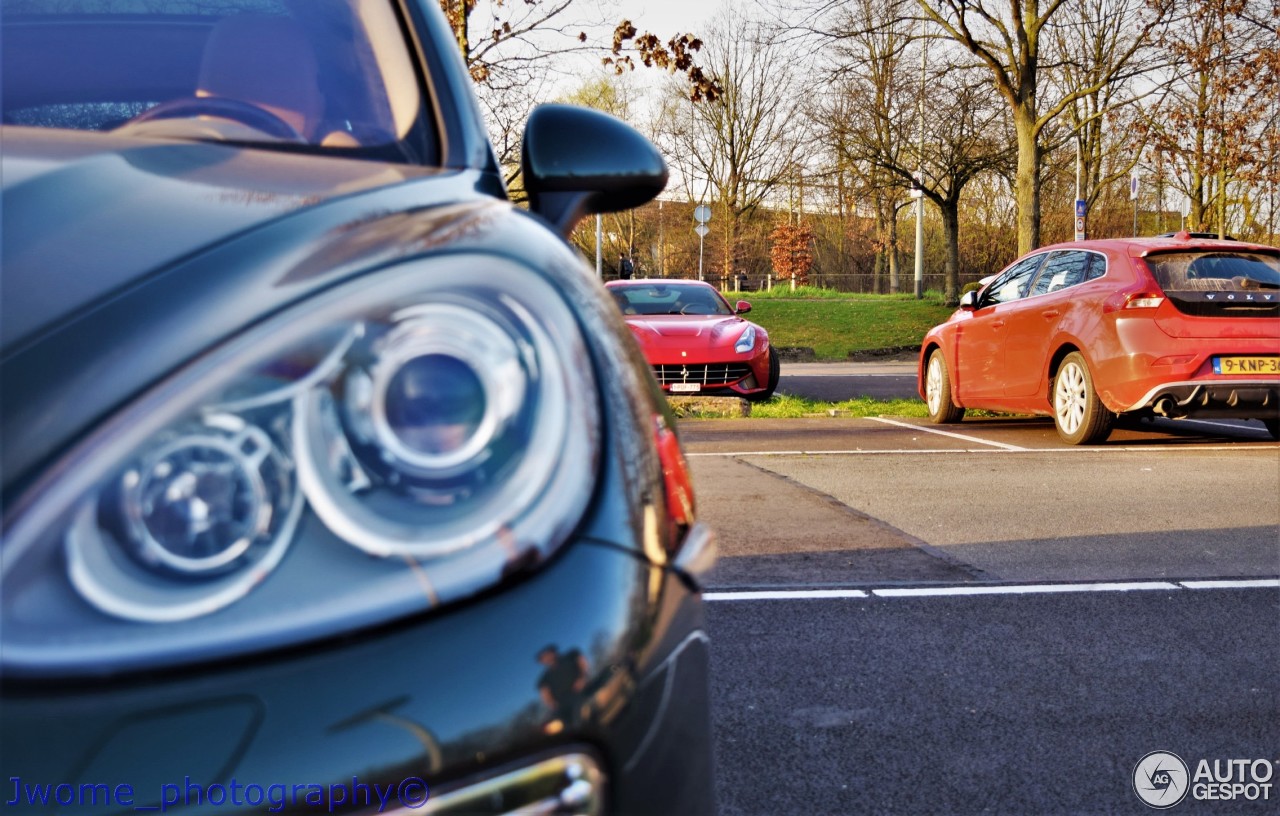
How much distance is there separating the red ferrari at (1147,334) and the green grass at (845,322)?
15973mm

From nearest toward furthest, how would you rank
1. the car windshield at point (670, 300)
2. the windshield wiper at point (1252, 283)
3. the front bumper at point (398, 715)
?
1. the front bumper at point (398, 715)
2. the windshield wiper at point (1252, 283)
3. the car windshield at point (670, 300)

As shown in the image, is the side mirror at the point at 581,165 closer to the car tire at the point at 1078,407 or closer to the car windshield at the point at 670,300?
the car tire at the point at 1078,407

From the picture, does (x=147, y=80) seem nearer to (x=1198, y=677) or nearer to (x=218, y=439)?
(x=218, y=439)

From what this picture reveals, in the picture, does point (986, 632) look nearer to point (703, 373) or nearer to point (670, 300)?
point (703, 373)

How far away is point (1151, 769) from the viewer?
2.69 meters

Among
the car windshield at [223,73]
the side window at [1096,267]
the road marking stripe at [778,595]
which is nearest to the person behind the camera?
the car windshield at [223,73]

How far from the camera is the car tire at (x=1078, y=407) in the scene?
28.5 ft

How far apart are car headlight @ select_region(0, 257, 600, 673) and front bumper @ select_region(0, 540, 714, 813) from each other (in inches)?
1.0

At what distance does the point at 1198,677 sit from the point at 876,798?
1.34 metres

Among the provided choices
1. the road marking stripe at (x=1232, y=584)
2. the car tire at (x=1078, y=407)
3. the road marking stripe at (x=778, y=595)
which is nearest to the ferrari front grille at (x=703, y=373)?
the car tire at (x=1078, y=407)

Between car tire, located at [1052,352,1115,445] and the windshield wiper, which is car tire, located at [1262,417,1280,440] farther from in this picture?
car tire, located at [1052,352,1115,445]

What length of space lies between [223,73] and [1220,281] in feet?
26.6

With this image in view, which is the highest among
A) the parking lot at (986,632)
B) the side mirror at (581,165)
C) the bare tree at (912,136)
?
the bare tree at (912,136)

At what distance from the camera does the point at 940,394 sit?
11.0 meters
